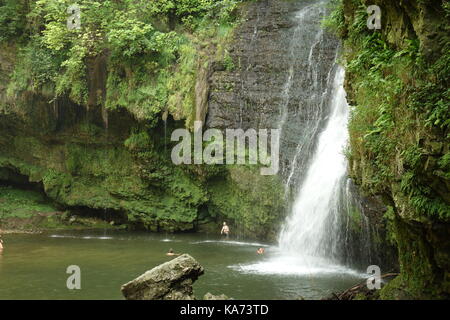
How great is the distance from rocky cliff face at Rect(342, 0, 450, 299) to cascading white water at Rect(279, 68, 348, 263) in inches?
192

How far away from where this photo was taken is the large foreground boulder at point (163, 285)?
9.27 m

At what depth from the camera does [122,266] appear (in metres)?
14.0

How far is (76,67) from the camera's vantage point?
2020 centimetres

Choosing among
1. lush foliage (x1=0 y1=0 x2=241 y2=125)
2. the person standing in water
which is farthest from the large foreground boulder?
lush foliage (x1=0 y1=0 x2=241 y2=125)

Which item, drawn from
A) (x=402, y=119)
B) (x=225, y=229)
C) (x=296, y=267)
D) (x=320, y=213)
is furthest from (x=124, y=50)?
(x=402, y=119)

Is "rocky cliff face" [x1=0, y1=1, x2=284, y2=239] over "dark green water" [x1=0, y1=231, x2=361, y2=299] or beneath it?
over

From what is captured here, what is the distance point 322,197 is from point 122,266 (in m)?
6.21

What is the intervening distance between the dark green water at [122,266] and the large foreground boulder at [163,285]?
141 centimetres

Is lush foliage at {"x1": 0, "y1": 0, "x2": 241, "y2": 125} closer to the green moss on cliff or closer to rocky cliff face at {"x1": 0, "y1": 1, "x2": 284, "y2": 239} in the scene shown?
rocky cliff face at {"x1": 0, "y1": 1, "x2": 284, "y2": 239}

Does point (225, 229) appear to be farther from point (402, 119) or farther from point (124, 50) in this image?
point (402, 119)

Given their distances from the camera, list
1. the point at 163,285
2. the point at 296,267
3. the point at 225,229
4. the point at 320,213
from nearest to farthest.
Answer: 1. the point at 163,285
2. the point at 296,267
3. the point at 320,213
4. the point at 225,229

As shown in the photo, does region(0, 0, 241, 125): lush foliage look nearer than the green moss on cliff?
No

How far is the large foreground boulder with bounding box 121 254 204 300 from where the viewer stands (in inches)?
365

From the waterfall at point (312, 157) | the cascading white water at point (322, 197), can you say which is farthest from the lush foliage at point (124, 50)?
the cascading white water at point (322, 197)
